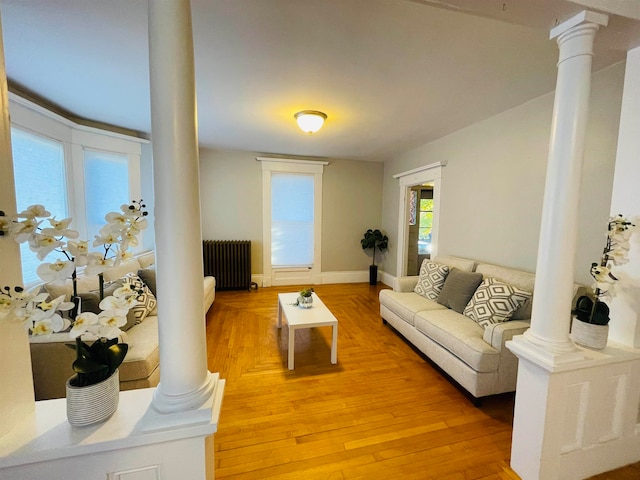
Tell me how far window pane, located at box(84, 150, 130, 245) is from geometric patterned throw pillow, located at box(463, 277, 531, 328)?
4.24m

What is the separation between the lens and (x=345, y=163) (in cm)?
522

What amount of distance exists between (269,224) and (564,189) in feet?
13.9

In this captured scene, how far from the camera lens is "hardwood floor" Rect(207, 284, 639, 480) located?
1490 mm

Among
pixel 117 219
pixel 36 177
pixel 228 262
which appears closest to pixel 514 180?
pixel 117 219

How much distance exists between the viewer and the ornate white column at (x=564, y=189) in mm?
1238

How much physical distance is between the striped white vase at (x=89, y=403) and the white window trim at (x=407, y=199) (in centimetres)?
386

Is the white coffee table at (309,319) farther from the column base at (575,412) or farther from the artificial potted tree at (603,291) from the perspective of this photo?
the artificial potted tree at (603,291)

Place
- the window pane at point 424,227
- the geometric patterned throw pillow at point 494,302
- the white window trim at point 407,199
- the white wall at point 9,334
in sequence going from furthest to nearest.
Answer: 1. the window pane at point 424,227
2. the white window trim at point 407,199
3. the geometric patterned throw pillow at point 494,302
4. the white wall at point 9,334

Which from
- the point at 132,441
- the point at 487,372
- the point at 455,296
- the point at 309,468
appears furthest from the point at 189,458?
the point at 455,296

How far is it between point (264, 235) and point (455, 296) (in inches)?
133

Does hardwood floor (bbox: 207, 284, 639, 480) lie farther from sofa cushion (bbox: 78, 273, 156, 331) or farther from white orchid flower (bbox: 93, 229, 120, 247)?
white orchid flower (bbox: 93, 229, 120, 247)

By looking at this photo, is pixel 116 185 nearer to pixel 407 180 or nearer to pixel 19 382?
pixel 19 382

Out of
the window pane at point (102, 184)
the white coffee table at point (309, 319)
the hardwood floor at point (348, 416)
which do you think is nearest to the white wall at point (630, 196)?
the hardwood floor at point (348, 416)

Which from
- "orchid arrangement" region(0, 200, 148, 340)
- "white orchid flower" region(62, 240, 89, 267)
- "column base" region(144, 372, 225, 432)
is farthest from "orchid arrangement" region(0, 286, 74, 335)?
"column base" region(144, 372, 225, 432)
